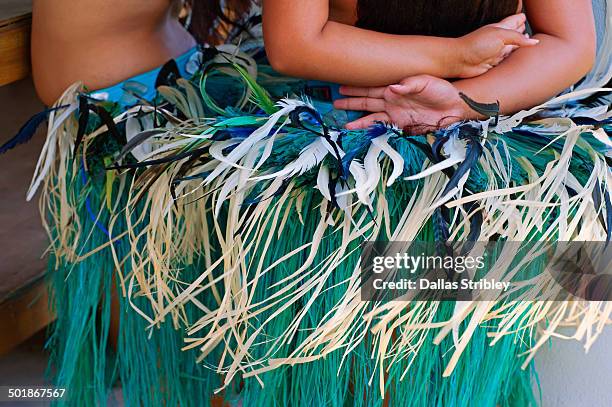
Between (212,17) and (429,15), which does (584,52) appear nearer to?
(429,15)

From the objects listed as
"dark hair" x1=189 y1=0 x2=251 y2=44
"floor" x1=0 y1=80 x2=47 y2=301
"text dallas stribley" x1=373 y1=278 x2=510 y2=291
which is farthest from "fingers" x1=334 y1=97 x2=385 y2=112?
"floor" x1=0 y1=80 x2=47 y2=301

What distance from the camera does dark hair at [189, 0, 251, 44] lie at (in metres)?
1.23

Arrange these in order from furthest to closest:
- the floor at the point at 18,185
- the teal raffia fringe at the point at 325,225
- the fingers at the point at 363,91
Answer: the floor at the point at 18,185
the fingers at the point at 363,91
the teal raffia fringe at the point at 325,225

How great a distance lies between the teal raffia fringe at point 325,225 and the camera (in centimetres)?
71

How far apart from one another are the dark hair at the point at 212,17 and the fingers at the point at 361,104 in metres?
0.45

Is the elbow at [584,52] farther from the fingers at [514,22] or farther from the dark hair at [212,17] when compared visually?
the dark hair at [212,17]

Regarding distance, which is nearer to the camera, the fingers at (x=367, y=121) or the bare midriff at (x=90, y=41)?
the fingers at (x=367, y=121)

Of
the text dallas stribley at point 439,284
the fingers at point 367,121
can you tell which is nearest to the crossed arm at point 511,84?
the fingers at point 367,121

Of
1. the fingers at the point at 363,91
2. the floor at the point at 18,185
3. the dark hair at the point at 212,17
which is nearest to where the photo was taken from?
the fingers at the point at 363,91

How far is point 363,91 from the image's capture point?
2.72 feet

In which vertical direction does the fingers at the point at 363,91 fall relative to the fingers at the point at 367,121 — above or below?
above

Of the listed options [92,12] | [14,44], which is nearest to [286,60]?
[92,12]

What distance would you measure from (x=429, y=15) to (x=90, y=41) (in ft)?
1.42

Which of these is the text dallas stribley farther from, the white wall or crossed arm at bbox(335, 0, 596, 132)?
the white wall
